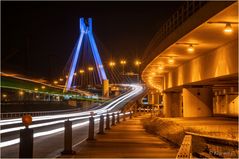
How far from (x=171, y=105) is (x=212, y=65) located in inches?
1057

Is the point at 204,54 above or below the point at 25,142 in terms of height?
above

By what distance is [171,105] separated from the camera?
4753cm

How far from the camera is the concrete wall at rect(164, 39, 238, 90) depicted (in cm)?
1745

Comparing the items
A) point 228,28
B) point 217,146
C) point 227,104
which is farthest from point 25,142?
point 227,104

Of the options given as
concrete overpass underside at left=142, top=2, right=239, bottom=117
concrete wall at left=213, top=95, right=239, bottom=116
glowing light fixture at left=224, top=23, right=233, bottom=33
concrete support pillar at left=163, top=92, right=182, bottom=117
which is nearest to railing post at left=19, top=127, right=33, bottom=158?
concrete overpass underside at left=142, top=2, right=239, bottom=117

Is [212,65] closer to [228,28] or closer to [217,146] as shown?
[228,28]

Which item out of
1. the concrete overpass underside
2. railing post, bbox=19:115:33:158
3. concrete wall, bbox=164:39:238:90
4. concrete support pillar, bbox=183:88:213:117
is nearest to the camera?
railing post, bbox=19:115:33:158

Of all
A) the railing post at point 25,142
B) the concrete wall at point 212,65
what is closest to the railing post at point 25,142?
the railing post at point 25,142

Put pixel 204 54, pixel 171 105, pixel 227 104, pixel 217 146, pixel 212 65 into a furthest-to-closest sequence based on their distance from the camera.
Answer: pixel 171 105 < pixel 227 104 < pixel 204 54 < pixel 212 65 < pixel 217 146

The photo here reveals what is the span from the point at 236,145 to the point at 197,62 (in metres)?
14.1

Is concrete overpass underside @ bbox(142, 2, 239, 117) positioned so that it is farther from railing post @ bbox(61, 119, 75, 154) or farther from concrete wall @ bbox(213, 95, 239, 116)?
concrete wall @ bbox(213, 95, 239, 116)

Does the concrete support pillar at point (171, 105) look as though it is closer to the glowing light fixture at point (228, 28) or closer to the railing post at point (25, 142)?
the glowing light fixture at point (228, 28)

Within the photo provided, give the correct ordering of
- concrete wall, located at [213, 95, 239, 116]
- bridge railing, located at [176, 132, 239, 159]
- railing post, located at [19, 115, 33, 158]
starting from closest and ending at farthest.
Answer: railing post, located at [19, 115, 33, 158] < bridge railing, located at [176, 132, 239, 159] < concrete wall, located at [213, 95, 239, 116]

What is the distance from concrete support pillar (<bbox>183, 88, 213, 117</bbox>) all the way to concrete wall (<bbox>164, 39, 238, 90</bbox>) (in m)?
1.15
